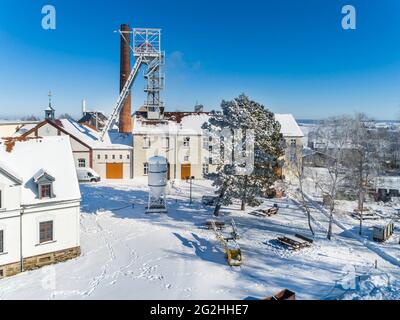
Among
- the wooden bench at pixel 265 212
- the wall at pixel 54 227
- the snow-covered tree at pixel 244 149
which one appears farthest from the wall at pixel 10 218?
the wooden bench at pixel 265 212

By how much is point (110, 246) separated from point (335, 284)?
12738mm

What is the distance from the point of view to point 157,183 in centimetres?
2820

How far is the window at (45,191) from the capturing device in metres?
18.4

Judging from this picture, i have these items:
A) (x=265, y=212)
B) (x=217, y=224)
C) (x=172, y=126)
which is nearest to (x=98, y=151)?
(x=172, y=126)

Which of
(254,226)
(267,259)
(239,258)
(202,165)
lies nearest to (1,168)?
(239,258)

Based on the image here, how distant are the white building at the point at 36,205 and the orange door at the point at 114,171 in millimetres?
20120

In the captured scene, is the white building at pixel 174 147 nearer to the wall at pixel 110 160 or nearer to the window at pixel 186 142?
the window at pixel 186 142

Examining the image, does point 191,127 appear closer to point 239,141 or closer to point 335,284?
point 239,141

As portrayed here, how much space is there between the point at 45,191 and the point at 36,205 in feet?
2.99

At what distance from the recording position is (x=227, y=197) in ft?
84.9

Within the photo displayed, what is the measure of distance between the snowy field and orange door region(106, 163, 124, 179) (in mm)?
13387

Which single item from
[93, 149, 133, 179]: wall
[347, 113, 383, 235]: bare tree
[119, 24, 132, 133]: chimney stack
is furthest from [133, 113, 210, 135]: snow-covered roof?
[347, 113, 383, 235]: bare tree

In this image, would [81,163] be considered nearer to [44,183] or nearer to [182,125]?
[182,125]

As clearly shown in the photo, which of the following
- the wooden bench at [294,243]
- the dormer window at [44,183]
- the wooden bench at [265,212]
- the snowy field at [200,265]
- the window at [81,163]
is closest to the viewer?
the snowy field at [200,265]
